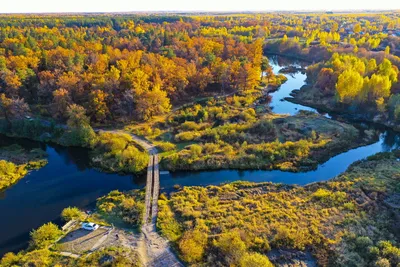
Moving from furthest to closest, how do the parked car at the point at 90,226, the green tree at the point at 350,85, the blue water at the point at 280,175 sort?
1. the green tree at the point at 350,85
2. the blue water at the point at 280,175
3. the parked car at the point at 90,226

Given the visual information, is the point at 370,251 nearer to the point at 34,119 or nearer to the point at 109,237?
the point at 109,237

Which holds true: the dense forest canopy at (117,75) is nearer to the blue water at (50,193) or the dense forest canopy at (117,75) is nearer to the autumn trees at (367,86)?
the blue water at (50,193)

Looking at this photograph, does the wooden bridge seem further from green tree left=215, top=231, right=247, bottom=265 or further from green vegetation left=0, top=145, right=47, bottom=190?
green vegetation left=0, top=145, right=47, bottom=190

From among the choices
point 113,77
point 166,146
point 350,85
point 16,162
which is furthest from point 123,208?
point 350,85

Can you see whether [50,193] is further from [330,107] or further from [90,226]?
[330,107]

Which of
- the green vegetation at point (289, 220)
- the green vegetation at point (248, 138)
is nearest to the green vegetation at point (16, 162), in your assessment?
the green vegetation at point (248, 138)

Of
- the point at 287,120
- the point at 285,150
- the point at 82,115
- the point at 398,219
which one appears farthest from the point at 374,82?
the point at 82,115

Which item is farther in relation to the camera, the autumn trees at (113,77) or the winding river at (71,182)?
the autumn trees at (113,77)
